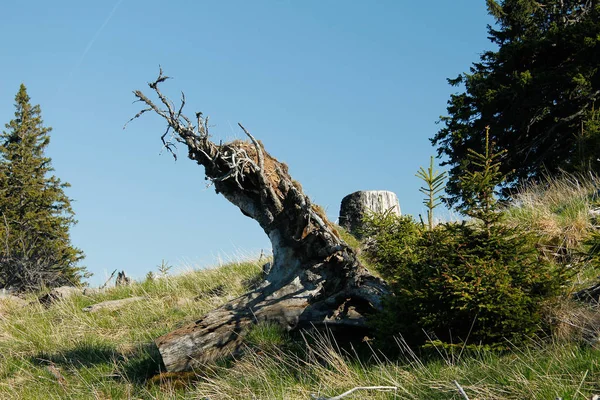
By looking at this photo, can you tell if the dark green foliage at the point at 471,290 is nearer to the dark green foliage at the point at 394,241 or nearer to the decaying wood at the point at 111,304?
the dark green foliage at the point at 394,241

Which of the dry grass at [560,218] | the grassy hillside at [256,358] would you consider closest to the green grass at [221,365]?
the grassy hillside at [256,358]

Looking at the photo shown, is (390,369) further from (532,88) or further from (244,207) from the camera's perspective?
(532,88)

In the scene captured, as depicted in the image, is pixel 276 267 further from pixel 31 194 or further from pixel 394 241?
pixel 31 194

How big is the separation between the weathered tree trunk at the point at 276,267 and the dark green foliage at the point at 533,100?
9415mm

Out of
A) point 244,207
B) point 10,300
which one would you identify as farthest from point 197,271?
point 244,207

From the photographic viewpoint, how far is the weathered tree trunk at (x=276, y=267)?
7.47 meters

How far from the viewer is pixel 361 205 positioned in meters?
12.8

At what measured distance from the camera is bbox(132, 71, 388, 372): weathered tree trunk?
294 inches

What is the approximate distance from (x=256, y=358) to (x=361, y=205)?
6.50 metres

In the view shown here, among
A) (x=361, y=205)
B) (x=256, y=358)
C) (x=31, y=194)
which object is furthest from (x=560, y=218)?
(x=31, y=194)

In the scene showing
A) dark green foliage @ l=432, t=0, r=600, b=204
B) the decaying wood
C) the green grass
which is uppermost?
dark green foliage @ l=432, t=0, r=600, b=204

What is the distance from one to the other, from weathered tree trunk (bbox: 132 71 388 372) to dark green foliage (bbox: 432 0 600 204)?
9415 mm

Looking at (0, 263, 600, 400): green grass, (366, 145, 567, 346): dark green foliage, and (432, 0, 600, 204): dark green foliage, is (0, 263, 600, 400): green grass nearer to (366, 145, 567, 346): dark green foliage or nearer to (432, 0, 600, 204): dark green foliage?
(366, 145, 567, 346): dark green foliage

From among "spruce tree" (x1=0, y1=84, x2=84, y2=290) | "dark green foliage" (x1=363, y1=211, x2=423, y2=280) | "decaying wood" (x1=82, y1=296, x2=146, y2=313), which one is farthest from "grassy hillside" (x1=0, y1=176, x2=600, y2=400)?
"spruce tree" (x1=0, y1=84, x2=84, y2=290)
